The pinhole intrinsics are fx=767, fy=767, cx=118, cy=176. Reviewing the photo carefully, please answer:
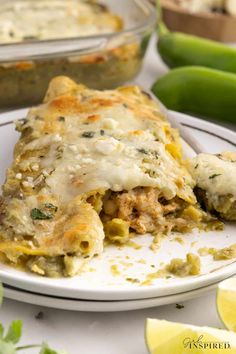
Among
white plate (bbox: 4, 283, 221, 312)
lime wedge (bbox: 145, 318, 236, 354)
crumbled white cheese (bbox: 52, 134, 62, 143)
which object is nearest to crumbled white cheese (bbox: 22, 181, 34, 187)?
crumbled white cheese (bbox: 52, 134, 62, 143)

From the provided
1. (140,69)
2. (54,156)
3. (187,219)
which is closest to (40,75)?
(140,69)

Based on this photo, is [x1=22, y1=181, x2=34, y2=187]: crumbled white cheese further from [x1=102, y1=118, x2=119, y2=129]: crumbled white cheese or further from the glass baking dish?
the glass baking dish

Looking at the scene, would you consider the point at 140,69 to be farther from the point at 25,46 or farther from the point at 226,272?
the point at 226,272

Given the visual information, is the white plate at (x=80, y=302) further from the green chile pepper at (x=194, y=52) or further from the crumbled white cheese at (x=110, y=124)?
the green chile pepper at (x=194, y=52)

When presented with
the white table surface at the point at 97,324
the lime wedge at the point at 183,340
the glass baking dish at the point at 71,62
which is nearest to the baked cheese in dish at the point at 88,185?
the white table surface at the point at 97,324

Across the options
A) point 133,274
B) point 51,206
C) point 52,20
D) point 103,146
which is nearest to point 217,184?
point 103,146

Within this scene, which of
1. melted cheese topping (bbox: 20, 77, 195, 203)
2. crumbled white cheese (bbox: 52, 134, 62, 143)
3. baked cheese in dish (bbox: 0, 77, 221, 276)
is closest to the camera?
baked cheese in dish (bbox: 0, 77, 221, 276)

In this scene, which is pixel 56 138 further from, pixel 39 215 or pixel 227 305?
pixel 227 305
